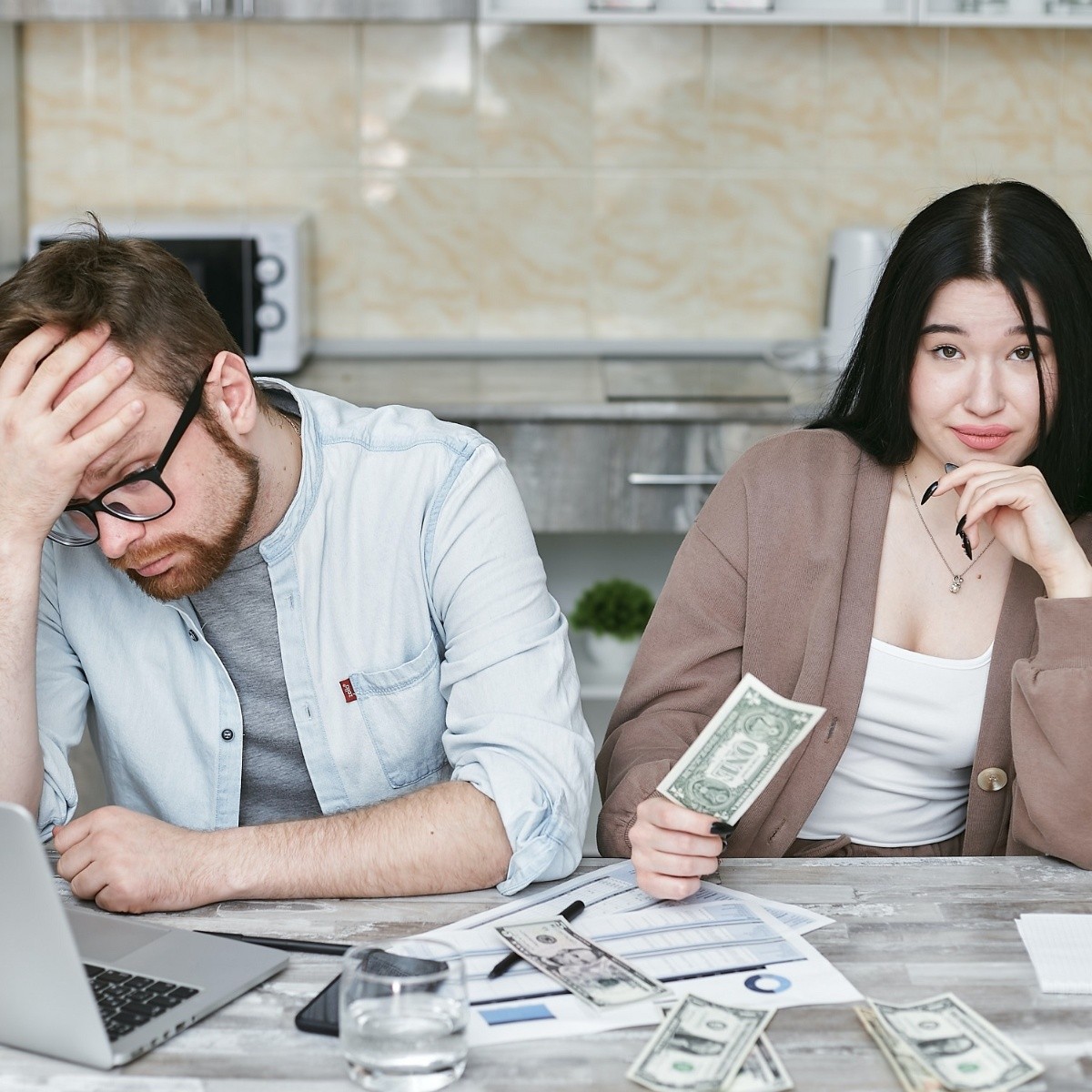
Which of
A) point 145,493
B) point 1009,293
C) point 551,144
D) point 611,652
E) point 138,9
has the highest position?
point 138,9

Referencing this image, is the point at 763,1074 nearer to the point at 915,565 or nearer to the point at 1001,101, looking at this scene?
the point at 915,565

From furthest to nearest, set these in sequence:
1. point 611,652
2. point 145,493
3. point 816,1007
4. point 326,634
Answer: point 611,652
point 326,634
point 145,493
point 816,1007

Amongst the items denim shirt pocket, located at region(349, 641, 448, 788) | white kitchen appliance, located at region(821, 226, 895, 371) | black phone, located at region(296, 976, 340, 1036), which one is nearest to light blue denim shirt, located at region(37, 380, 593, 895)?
denim shirt pocket, located at region(349, 641, 448, 788)

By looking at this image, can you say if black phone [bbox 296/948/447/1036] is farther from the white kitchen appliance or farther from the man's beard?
the white kitchen appliance

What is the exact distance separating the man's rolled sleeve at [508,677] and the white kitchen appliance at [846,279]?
1.99m

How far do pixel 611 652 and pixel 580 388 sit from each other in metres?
0.61

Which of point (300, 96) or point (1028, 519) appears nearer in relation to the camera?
point (1028, 519)

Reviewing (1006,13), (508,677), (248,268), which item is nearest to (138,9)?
(248,268)

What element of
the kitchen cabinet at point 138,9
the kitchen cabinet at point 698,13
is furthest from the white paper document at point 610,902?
the kitchen cabinet at point 138,9

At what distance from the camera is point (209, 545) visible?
1.50 meters

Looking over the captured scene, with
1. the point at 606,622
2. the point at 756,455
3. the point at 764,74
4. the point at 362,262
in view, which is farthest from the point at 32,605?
the point at 764,74

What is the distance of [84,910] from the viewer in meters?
1.31

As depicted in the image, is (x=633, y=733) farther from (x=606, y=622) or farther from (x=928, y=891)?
(x=606, y=622)

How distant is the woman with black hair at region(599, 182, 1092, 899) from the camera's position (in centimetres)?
167
